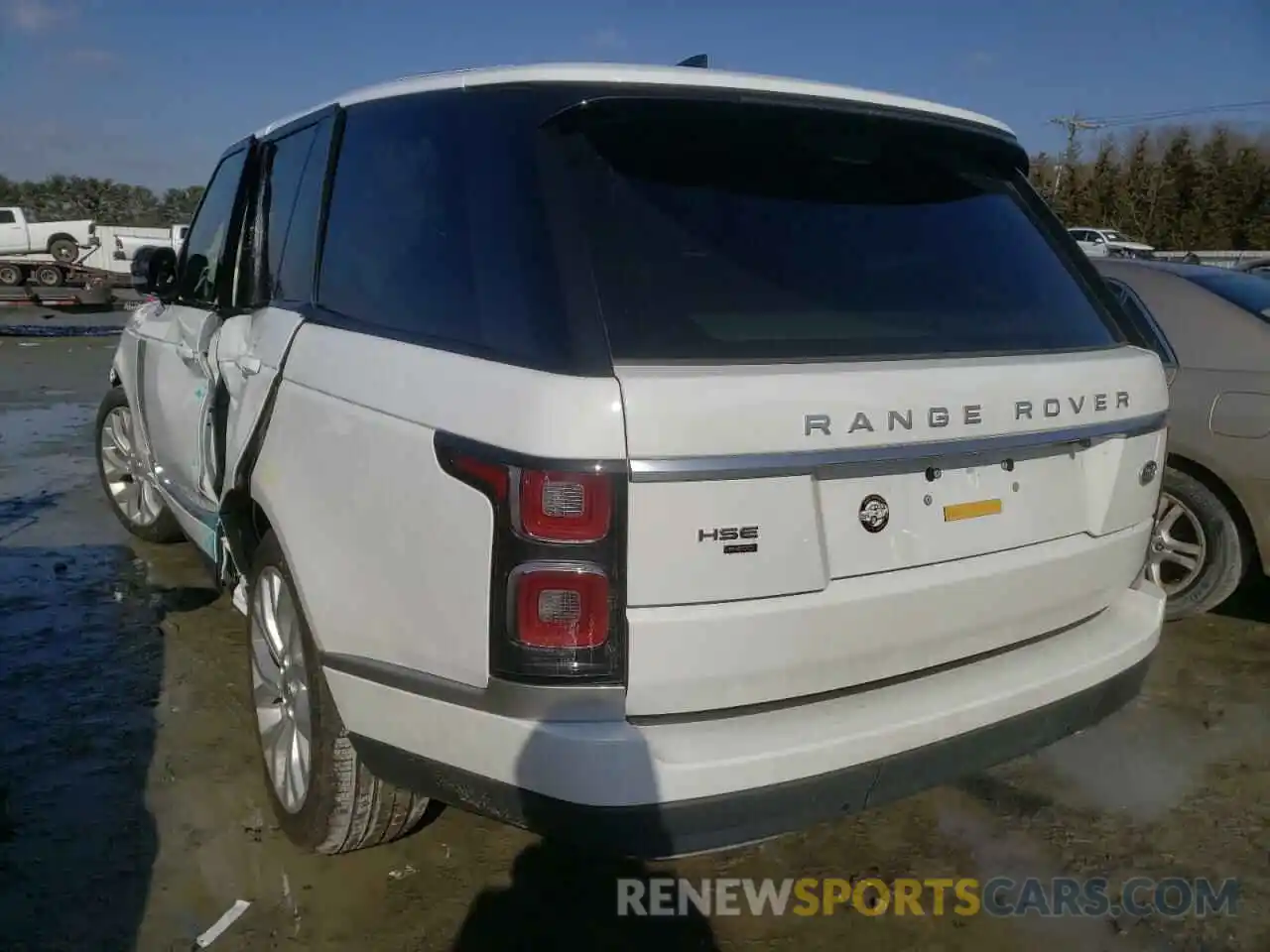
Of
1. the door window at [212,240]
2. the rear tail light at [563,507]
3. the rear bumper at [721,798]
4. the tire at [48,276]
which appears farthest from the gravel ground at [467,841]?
the tire at [48,276]

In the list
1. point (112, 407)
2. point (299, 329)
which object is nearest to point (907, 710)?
point (299, 329)

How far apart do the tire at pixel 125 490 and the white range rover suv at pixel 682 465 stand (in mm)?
2813

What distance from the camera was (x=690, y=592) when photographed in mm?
1940

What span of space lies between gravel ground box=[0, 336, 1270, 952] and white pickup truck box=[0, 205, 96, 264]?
32.2m

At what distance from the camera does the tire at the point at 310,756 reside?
255cm

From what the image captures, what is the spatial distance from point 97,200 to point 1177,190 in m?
56.9

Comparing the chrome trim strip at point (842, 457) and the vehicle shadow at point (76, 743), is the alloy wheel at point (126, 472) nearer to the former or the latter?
the vehicle shadow at point (76, 743)

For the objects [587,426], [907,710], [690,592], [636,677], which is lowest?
[907,710]

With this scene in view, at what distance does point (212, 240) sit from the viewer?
4164mm

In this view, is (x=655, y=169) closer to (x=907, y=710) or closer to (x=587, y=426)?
(x=587, y=426)

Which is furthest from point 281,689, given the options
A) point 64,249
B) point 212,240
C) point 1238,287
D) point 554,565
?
point 64,249

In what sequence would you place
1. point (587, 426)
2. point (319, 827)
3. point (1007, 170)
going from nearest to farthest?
→ point (587, 426)
point (319, 827)
point (1007, 170)

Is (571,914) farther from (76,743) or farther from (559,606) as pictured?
(76,743)

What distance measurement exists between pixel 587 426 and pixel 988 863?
1878 mm
